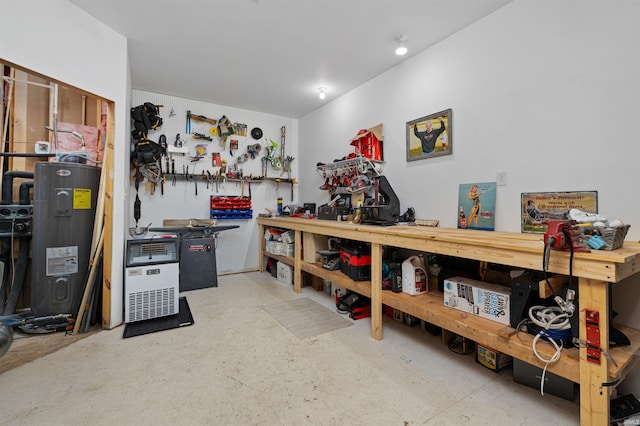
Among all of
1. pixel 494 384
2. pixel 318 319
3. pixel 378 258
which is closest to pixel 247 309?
pixel 318 319

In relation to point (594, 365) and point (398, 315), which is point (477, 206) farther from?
point (594, 365)

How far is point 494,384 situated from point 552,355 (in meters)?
0.50

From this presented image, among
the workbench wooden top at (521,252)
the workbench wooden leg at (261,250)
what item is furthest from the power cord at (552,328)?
the workbench wooden leg at (261,250)

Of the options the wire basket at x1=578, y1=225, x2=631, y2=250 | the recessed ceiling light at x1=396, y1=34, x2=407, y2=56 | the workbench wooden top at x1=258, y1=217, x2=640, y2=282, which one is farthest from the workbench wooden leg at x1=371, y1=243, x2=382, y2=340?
the recessed ceiling light at x1=396, y1=34, x2=407, y2=56

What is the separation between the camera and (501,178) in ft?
7.23

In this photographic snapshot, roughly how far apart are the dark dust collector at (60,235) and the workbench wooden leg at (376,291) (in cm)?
267

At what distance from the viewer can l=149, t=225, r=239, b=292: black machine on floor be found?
3.59 m

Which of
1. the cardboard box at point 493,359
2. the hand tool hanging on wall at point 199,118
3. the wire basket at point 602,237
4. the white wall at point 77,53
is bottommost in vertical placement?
the cardboard box at point 493,359

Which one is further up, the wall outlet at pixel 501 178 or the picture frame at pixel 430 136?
the picture frame at pixel 430 136

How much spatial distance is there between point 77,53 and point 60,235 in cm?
157

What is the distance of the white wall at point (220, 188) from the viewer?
3947mm

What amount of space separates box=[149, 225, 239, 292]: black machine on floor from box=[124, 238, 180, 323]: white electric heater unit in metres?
0.85

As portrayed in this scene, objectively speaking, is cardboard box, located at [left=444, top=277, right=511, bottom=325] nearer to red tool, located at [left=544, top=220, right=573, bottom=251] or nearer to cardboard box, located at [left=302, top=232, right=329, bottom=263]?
red tool, located at [left=544, top=220, right=573, bottom=251]

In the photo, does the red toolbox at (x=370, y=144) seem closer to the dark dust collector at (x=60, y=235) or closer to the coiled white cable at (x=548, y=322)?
the coiled white cable at (x=548, y=322)
